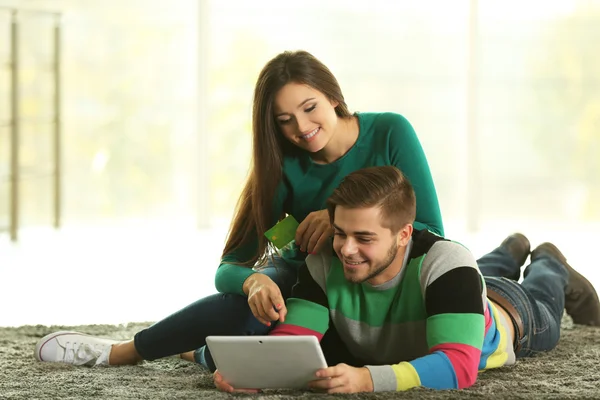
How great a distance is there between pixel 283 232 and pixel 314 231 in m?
0.14

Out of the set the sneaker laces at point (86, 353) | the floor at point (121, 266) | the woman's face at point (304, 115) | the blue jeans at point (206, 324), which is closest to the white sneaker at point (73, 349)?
the sneaker laces at point (86, 353)

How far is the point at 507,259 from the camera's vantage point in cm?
276

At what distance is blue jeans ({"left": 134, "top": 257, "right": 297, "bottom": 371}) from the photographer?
2178 millimetres

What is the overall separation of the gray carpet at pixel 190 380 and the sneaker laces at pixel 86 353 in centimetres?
4

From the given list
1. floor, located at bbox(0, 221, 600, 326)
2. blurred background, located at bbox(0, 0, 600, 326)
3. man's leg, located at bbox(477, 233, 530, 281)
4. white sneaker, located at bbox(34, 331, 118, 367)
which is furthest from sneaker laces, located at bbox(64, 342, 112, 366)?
blurred background, located at bbox(0, 0, 600, 326)

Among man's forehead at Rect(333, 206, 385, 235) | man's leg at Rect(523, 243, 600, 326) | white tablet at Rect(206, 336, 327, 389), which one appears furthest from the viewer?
man's leg at Rect(523, 243, 600, 326)

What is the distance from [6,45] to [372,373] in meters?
4.97

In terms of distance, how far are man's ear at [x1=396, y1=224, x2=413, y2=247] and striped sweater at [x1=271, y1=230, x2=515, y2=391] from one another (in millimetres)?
51

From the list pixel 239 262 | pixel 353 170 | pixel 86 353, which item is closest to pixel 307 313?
pixel 239 262

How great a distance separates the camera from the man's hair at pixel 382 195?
73.5 inches

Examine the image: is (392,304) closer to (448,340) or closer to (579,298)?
(448,340)

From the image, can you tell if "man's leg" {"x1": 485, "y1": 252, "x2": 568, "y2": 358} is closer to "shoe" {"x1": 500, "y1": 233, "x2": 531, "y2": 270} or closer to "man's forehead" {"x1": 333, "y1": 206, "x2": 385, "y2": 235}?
"shoe" {"x1": 500, "y1": 233, "x2": 531, "y2": 270}

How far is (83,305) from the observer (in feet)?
10.9

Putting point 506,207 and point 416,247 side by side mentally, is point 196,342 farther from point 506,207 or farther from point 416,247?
point 506,207
